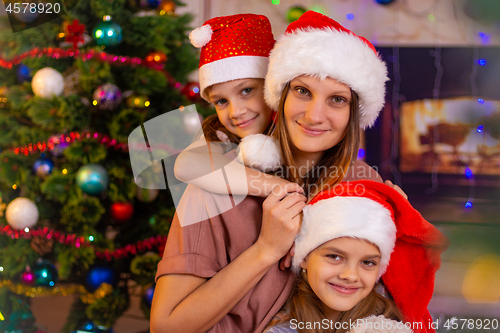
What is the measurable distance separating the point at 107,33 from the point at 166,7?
29cm

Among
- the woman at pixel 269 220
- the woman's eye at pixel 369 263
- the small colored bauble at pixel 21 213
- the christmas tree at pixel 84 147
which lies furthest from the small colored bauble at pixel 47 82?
the woman's eye at pixel 369 263

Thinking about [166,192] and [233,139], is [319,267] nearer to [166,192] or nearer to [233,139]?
[233,139]

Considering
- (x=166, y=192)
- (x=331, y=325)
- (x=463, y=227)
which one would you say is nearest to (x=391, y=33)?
(x=463, y=227)

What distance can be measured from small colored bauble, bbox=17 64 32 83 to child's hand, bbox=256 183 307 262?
123 centimetres

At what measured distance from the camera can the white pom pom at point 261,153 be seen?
33.8 inches

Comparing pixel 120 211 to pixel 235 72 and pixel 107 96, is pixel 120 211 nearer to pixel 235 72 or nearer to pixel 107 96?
pixel 107 96

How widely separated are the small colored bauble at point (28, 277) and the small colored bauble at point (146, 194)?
1.80 ft

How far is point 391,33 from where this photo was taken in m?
1.65

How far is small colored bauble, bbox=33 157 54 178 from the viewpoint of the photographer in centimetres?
139

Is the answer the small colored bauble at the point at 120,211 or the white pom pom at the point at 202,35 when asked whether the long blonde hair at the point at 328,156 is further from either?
the small colored bauble at the point at 120,211

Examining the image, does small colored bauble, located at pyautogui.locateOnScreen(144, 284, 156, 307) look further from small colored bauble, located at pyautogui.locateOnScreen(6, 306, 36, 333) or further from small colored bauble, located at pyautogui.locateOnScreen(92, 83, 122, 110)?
small colored bauble, located at pyautogui.locateOnScreen(92, 83, 122, 110)

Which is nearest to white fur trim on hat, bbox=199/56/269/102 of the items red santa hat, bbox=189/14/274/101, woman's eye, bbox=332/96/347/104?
red santa hat, bbox=189/14/274/101

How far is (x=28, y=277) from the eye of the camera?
1456 mm

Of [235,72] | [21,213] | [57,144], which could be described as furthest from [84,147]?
[235,72]
